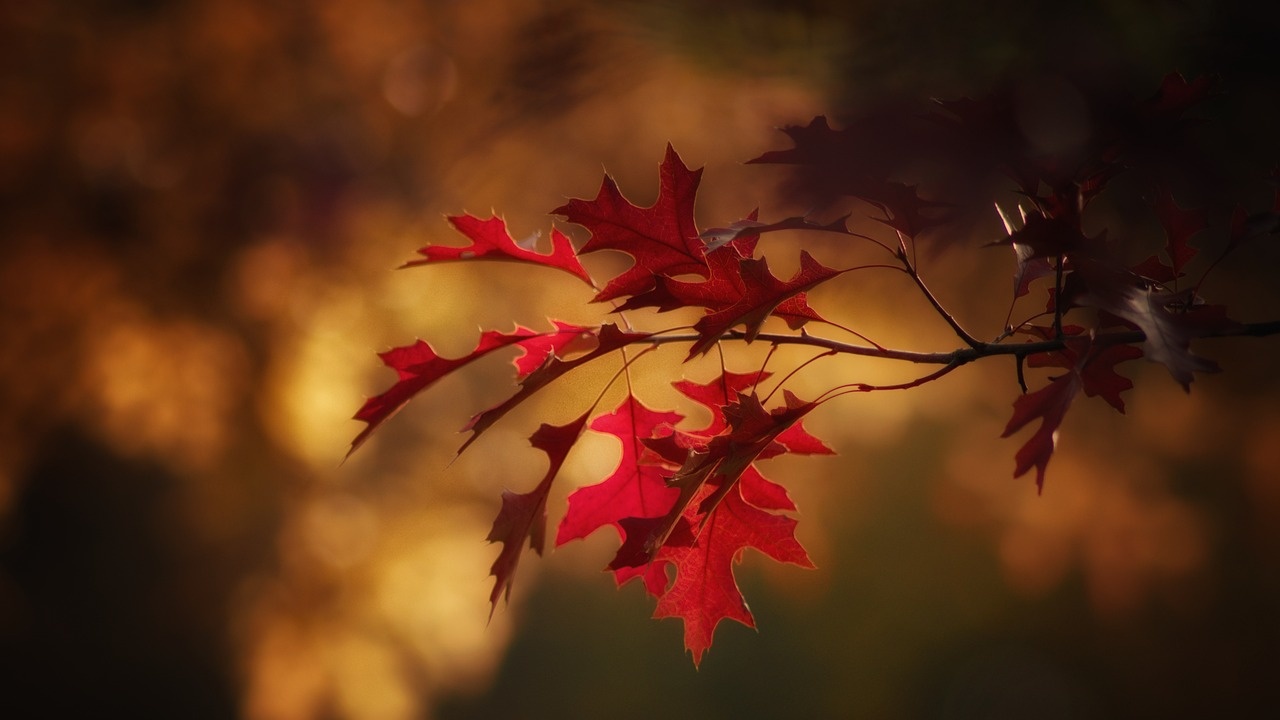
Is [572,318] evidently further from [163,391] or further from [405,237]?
[163,391]

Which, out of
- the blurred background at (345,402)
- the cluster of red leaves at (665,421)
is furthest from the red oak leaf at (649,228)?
the blurred background at (345,402)

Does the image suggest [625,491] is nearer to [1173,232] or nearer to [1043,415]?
[1043,415]

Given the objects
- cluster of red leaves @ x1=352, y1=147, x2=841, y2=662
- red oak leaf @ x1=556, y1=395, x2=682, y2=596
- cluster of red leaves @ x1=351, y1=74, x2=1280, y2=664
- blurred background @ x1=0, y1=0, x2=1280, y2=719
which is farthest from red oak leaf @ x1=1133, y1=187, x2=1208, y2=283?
blurred background @ x1=0, y1=0, x2=1280, y2=719

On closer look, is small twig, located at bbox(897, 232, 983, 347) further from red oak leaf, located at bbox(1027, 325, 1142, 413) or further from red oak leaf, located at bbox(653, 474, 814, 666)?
red oak leaf, located at bbox(653, 474, 814, 666)

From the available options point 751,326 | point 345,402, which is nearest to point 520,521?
point 751,326

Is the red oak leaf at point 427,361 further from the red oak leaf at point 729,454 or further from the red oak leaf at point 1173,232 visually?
the red oak leaf at point 1173,232

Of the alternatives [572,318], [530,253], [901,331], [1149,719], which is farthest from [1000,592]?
[530,253]

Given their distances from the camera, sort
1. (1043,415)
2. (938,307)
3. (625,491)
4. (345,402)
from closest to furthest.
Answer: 1. (1043,415)
2. (938,307)
3. (625,491)
4. (345,402)
